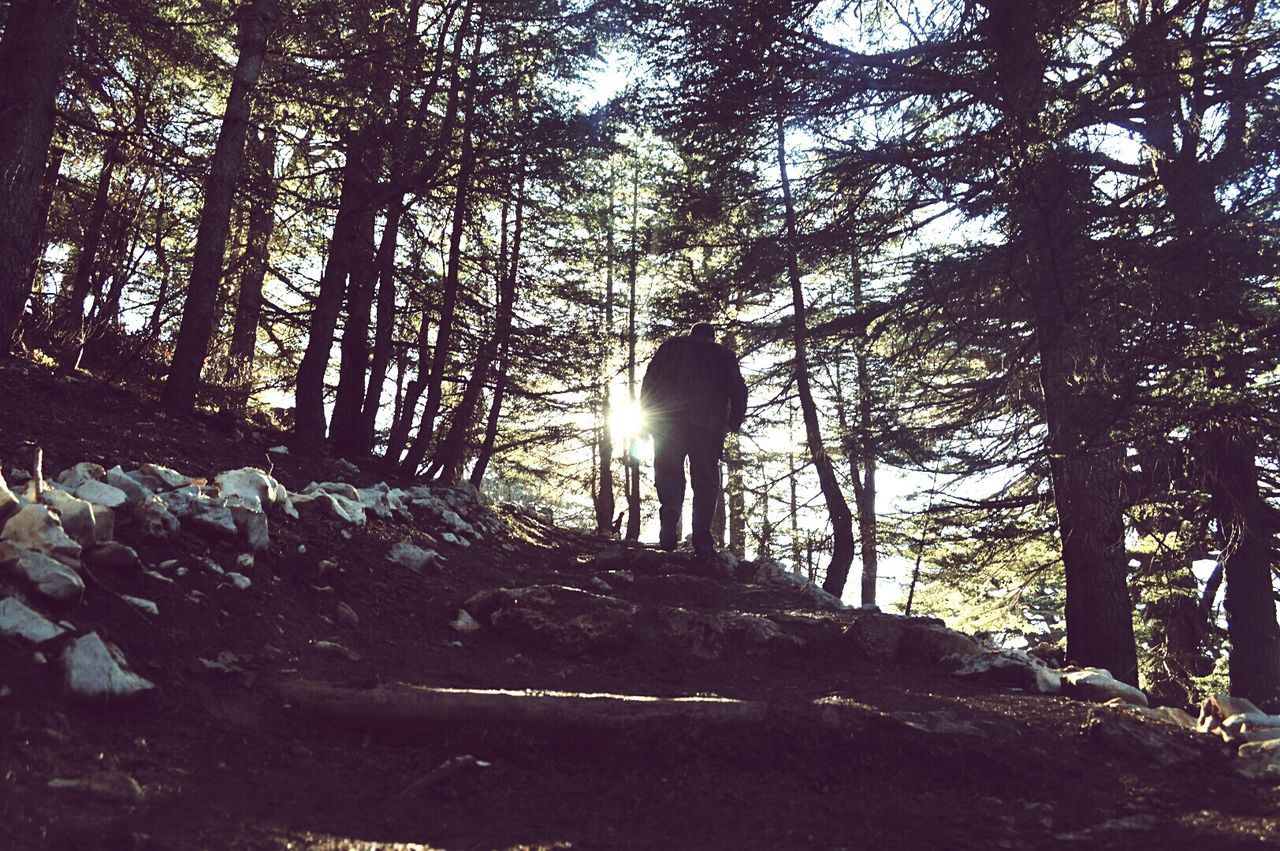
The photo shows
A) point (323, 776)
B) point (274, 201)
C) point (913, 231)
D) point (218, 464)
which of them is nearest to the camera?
point (323, 776)

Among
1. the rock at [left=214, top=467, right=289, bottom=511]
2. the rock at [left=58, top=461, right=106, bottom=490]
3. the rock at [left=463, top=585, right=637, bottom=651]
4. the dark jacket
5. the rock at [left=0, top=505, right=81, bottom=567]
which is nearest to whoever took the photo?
the rock at [left=0, top=505, right=81, bottom=567]

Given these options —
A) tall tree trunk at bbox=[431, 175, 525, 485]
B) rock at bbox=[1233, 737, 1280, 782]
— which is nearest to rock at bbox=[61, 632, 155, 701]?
rock at bbox=[1233, 737, 1280, 782]

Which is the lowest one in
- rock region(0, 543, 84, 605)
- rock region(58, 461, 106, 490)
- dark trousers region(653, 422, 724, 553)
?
rock region(0, 543, 84, 605)

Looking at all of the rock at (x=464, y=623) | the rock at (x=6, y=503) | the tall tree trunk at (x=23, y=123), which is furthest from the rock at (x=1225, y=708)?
the tall tree trunk at (x=23, y=123)

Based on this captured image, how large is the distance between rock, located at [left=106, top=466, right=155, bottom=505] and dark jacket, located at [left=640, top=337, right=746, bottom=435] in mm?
5325

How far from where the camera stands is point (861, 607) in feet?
24.5

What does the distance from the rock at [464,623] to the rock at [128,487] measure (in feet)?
6.31

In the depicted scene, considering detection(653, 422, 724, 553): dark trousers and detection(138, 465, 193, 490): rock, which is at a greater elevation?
detection(653, 422, 724, 553): dark trousers

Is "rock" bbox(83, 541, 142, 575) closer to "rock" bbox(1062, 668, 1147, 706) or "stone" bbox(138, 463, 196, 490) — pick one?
"stone" bbox(138, 463, 196, 490)

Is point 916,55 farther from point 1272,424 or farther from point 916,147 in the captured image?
point 1272,424

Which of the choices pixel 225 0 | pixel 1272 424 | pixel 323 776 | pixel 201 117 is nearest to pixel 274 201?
pixel 201 117

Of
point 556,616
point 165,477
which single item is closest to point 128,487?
point 165,477

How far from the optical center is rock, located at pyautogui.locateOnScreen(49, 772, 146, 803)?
6.95 ft

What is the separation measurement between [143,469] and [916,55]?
23.3ft
